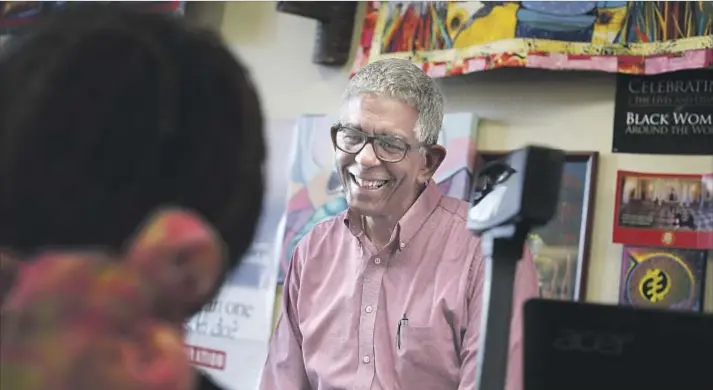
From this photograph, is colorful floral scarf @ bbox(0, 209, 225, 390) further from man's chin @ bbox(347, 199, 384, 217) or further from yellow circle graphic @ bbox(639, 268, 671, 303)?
yellow circle graphic @ bbox(639, 268, 671, 303)

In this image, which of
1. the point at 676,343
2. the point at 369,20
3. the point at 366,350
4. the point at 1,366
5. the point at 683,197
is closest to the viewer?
the point at 1,366

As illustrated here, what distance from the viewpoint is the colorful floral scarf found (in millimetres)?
491

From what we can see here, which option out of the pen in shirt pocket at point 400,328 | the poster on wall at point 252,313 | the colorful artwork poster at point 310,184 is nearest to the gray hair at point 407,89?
the pen in shirt pocket at point 400,328

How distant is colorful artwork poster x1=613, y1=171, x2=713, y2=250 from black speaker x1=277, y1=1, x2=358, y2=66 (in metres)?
0.74

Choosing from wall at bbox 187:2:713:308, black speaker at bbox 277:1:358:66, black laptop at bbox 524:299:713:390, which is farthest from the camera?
black speaker at bbox 277:1:358:66

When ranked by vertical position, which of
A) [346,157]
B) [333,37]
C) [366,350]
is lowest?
[366,350]

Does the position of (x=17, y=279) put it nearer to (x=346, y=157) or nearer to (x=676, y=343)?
(x=676, y=343)

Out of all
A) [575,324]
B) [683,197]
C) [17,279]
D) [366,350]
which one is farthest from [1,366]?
[683,197]

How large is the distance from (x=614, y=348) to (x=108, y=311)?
356mm

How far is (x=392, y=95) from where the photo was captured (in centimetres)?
126

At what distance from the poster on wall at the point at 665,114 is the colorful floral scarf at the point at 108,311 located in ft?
4.77

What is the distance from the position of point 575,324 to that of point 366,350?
63 cm

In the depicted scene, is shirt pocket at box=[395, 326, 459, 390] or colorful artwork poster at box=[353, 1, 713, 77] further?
colorful artwork poster at box=[353, 1, 713, 77]

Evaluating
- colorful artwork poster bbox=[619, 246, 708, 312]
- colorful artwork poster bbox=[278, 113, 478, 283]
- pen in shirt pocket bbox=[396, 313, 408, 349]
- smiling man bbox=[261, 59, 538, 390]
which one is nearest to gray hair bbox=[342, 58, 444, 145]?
smiling man bbox=[261, 59, 538, 390]
